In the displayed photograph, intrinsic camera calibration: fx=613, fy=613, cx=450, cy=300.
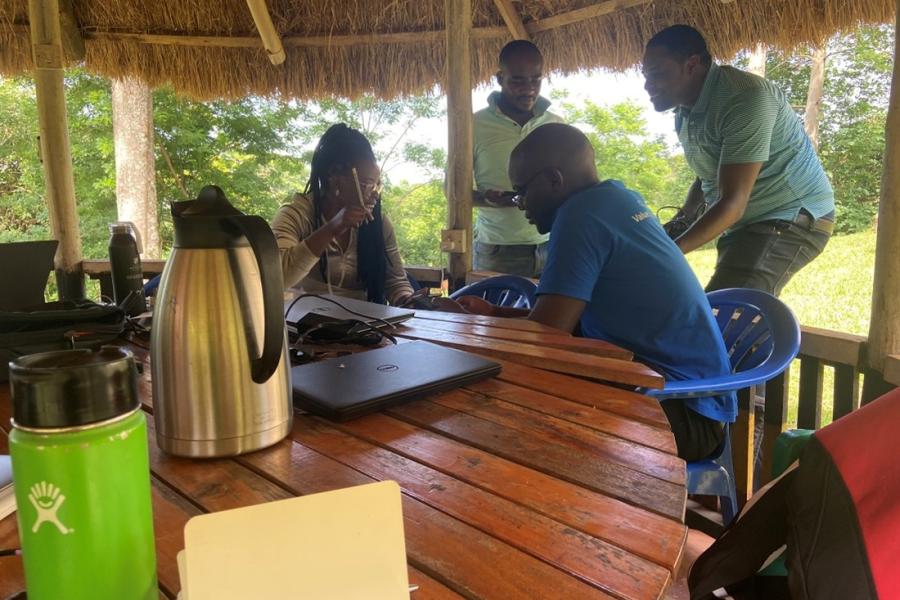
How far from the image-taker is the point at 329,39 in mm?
4012

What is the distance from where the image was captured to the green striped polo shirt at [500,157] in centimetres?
336

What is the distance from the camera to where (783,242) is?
2344mm

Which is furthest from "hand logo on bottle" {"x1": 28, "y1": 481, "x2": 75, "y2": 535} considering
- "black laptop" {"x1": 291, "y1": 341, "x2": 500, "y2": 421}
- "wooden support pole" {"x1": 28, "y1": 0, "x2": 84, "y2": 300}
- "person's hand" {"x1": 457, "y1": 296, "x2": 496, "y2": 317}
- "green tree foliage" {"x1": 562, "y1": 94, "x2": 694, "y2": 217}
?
"green tree foliage" {"x1": 562, "y1": 94, "x2": 694, "y2": 217}

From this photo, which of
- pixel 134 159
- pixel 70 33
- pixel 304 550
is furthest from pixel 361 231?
pixel 134 159

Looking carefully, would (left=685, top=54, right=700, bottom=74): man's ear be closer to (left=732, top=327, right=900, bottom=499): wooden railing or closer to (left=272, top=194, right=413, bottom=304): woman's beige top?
(left=732, top=327, right=900, bottom=499): wooden railing

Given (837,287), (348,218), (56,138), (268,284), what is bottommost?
(837,287)

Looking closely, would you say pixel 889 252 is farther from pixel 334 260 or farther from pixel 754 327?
pixel 334 260

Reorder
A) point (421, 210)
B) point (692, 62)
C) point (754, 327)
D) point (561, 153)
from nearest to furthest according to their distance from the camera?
point (561, 153) → point (754, 327) → point (692, 62) → point (421, 210)

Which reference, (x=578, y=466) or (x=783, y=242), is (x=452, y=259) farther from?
(x=578, y=466)

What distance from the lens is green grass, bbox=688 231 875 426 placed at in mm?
8219

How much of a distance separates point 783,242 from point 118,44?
4082 mm

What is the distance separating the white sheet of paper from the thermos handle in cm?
27

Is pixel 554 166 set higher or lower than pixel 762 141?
lower

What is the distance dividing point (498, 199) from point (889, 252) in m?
1.73
